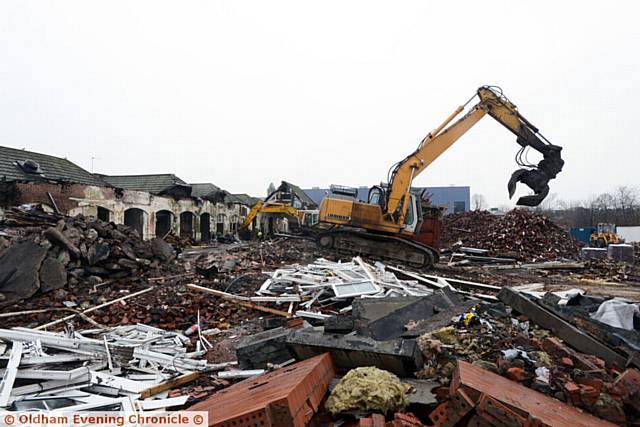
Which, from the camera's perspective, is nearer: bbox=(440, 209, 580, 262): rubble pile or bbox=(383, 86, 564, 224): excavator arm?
bbox=(383, 86, 564, 224): excavator arm

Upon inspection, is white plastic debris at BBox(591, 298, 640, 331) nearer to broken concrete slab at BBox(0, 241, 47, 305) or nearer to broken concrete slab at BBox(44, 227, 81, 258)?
broken concrete slab at BBox(0, 241, 47, 305)

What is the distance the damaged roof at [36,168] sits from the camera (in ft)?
53.5

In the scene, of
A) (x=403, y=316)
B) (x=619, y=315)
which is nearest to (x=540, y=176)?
(x=619, y=315)

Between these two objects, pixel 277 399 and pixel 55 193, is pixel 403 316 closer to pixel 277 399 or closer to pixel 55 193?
pixel 277 399

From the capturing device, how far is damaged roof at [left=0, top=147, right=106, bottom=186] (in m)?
16.3

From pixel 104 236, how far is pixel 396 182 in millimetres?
8979

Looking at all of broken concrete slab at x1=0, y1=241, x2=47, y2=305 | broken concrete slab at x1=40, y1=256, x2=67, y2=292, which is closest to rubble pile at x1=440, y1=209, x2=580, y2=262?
broken concrete slab at x1=40, y1=256, x2=67, y2=292

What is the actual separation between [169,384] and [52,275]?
568 cm

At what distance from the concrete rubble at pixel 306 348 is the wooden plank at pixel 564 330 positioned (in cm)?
1

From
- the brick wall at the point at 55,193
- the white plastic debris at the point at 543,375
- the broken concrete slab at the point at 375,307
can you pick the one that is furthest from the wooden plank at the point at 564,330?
the brick wall at the point at 55,193

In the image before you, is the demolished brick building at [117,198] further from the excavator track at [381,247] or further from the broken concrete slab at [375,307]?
the broken concrete slab at [375,307]

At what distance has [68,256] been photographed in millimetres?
8695

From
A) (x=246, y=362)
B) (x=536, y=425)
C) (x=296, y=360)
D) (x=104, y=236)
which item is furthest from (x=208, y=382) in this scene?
(x=104, y=236)

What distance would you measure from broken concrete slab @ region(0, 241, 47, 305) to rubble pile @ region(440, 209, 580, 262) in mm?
16919
